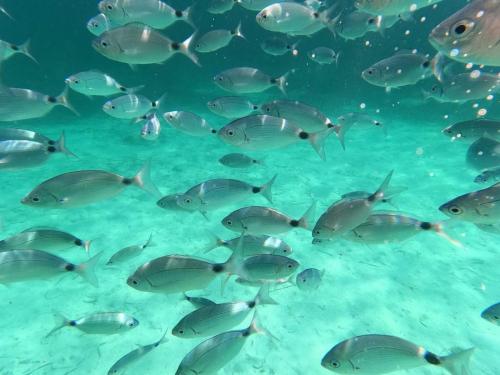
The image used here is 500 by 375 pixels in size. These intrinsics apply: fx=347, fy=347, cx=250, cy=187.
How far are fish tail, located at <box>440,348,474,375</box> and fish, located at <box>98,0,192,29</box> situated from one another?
4.48 m

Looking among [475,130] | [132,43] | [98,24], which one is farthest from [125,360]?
[98,24]

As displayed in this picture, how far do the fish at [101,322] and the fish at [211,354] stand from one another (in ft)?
2.88

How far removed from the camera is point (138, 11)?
13.8 ft

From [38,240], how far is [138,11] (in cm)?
288

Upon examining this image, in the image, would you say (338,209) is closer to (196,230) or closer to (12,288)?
(196,230)

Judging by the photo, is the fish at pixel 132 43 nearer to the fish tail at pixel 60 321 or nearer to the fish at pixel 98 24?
the fish at pixel 98 24

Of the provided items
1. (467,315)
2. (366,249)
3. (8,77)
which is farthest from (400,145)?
(8,77)

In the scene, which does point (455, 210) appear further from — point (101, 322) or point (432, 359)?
point (101, 322)

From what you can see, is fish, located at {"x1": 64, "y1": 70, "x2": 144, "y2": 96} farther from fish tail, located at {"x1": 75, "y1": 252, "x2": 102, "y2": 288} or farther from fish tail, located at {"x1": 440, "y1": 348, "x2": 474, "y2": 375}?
fish tail, located at {"x1": 440, "y1": 348, "x2": 474, "y2": 375}

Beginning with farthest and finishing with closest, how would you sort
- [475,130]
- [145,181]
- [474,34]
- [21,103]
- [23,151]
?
[475,130] < [21,103] < [23,151] < [145,181] < [474,34]

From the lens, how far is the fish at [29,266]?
283 centimetres

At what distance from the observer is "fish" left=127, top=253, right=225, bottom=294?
2729 millimetres

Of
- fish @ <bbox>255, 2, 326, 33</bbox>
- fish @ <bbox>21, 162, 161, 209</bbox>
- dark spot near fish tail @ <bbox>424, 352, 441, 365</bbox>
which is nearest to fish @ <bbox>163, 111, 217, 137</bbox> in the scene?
fish @ <bbox>255, 2, 326, 33</bbox>

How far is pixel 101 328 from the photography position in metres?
3.09
